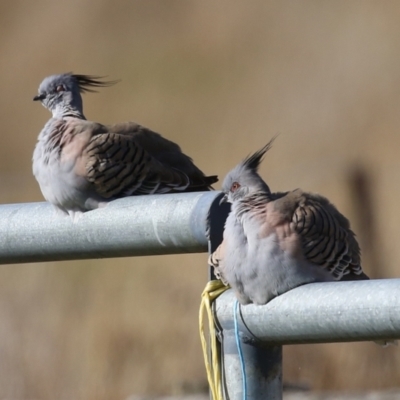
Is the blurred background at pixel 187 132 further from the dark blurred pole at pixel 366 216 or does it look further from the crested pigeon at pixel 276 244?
the crested pigeon at pixel 276 244

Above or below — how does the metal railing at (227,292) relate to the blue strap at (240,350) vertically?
above

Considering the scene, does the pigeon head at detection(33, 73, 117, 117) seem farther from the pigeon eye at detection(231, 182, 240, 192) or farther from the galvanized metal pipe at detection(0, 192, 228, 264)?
the galvanized metal pipe at detection(0, 192, 228, 264)

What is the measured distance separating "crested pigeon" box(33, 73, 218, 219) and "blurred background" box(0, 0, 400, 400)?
5.60 ft

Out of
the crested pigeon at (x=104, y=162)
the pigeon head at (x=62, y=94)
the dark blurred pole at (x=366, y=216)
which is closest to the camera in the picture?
the crested pigeon at (x=104, y=162)

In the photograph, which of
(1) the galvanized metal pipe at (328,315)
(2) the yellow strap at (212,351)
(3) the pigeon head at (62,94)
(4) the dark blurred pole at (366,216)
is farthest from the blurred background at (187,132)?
(1) the galvanized metal pipe at (328,315)

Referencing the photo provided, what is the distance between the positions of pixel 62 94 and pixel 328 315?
2.28 metres

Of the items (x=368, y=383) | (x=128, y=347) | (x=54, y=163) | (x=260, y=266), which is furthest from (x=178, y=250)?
(x=128, y=347)

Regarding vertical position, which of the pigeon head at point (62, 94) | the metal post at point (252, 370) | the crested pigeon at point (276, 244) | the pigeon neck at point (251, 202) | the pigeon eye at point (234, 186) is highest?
the pigeon head at point (62, 94)

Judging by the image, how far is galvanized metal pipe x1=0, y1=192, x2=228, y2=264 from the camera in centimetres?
218

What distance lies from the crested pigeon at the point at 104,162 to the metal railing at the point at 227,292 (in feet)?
1.80

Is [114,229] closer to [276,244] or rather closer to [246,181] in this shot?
[276,244]

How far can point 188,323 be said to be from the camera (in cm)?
561

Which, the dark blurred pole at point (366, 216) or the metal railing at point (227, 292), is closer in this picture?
the metal railing at point (227, 292)

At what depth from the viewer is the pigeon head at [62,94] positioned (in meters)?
3.94
